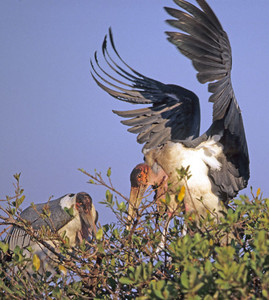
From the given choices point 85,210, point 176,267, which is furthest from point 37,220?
point 176,267

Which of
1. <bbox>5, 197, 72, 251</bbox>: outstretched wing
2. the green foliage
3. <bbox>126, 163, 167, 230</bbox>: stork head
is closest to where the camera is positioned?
the green foliage

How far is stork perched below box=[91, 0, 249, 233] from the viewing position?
13.3 feet

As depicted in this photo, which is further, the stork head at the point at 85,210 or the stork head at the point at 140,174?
the stork head at the point at 85,210

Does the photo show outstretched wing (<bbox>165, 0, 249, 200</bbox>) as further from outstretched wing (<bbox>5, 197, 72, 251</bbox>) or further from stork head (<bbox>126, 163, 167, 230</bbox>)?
outstretched wing (<bbox>5, 197, 72, 251</bbox>)

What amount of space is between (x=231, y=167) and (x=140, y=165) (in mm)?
883

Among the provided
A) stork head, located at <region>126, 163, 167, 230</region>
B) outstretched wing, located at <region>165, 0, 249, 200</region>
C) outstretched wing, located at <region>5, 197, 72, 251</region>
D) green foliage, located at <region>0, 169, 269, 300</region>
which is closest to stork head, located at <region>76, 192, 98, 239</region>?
outstretched wing, located at <region>5, 197, 72, 251</region>

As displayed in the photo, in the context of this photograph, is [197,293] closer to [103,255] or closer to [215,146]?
[103,255]

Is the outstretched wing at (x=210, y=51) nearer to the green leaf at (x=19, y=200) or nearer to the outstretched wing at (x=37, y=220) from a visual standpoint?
the green leaf at (x=19, y=200)

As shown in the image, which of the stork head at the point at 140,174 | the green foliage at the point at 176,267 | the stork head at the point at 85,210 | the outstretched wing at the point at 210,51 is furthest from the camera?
the stork head at the point at 85,210

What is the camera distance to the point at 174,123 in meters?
5.50

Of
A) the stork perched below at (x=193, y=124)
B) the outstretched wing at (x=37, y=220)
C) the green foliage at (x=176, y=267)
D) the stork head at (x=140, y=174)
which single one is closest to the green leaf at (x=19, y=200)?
the green foliage at (x=176, y=267)

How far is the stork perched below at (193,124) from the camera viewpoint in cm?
407

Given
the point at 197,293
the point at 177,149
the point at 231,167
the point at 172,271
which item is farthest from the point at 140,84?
the point at 197,293

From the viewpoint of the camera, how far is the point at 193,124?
555 cm
